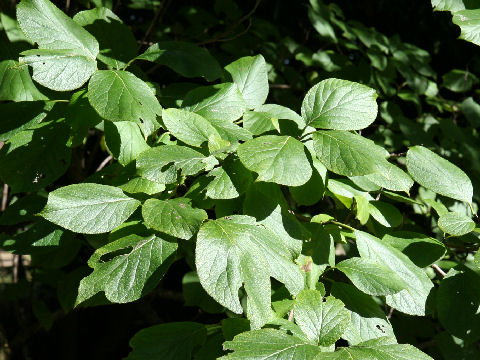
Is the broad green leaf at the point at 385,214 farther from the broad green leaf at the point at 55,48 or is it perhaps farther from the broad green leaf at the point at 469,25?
the broad green leaf at the point at 55,48

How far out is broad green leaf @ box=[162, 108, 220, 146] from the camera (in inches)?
39.0

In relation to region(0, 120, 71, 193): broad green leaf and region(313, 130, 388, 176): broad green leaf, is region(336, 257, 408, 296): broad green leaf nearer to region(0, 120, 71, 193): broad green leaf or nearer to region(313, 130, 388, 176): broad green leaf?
region(313, 130, 388, 176): broad green leaf

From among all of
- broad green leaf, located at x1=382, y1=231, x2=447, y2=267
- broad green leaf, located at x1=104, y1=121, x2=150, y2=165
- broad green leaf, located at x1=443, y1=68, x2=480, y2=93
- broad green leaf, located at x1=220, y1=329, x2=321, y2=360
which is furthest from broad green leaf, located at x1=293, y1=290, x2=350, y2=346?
broad green leaf, located at x1=443, y1=68, x2=480, y2=93

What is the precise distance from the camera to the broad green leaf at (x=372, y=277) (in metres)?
0.95

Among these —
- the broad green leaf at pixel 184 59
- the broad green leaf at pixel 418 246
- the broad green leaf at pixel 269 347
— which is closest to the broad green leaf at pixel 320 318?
the broad green leaf at pixel 269 347

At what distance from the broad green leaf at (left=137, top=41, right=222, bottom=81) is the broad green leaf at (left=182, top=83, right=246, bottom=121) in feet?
0.17

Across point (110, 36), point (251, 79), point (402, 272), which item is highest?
point (110, 36)

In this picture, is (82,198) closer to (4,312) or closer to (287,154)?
(287,154)

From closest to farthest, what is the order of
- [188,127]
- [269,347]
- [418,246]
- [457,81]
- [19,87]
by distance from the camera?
[269,347], [188,127], [418,246], [19,87], [457,81]

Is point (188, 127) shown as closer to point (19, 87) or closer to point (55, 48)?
point (55, 48)

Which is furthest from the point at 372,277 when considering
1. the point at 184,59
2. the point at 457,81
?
the point at 457,81

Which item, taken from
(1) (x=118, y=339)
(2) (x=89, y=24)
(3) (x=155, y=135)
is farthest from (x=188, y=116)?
(1) (x=118, y=339)

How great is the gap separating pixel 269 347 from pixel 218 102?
0.59 meters

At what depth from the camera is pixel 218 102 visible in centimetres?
116
